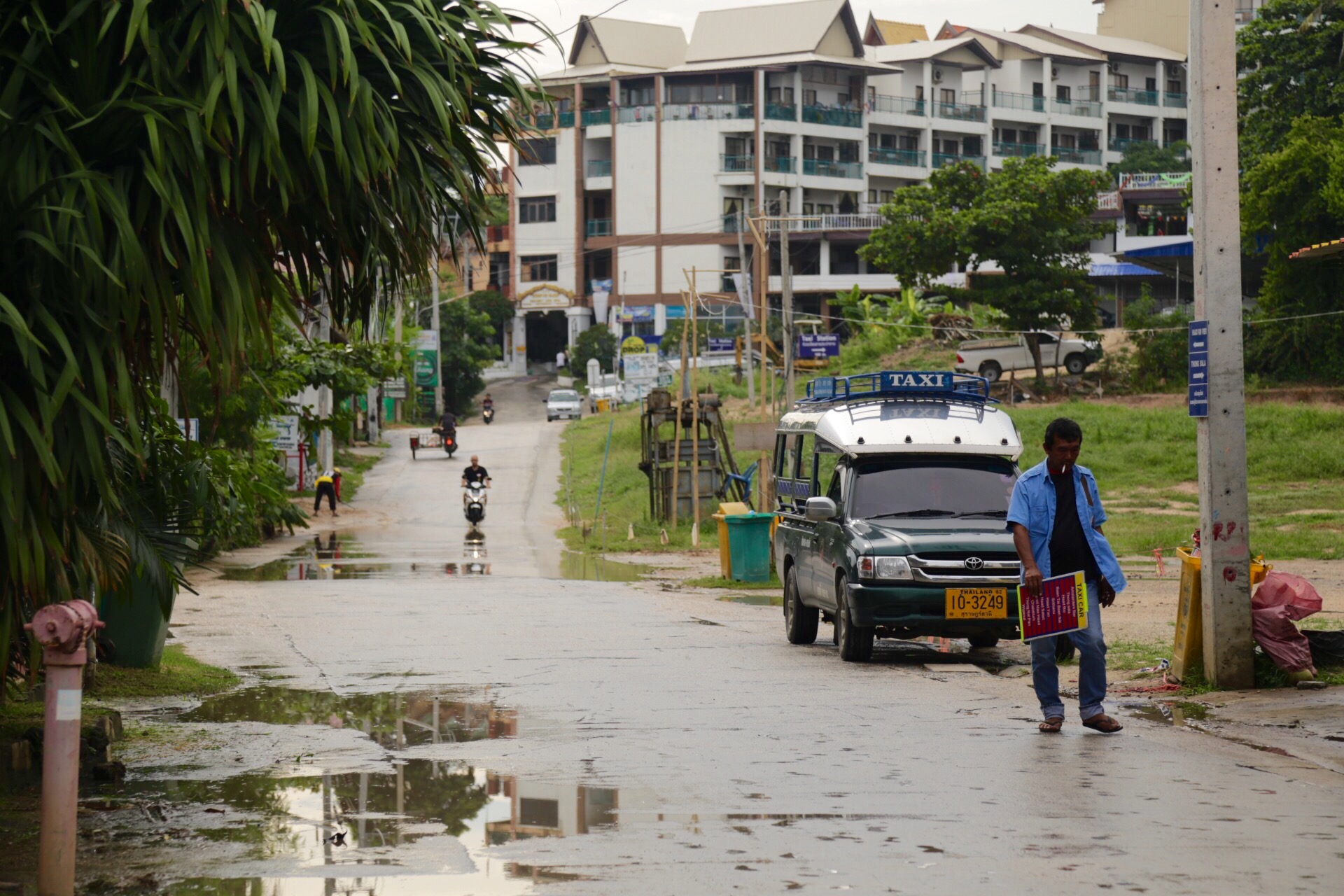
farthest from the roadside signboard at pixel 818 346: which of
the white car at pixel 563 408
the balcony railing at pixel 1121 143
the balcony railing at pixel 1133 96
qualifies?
the balcony railing at pixel 1133 96

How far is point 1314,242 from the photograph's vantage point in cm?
4466

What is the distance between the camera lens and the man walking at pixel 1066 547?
9.76 metres

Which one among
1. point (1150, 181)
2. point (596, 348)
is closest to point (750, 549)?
point (596, 348)

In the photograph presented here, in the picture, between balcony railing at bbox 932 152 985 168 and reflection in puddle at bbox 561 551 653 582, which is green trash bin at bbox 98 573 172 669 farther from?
balcony railing at bbox 932 152 985 168

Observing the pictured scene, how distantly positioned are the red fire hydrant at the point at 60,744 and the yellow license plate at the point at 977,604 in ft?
29.0

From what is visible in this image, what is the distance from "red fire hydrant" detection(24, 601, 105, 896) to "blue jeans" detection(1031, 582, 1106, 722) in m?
5.96

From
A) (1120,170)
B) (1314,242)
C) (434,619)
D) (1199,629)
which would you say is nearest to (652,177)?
(1120,170)

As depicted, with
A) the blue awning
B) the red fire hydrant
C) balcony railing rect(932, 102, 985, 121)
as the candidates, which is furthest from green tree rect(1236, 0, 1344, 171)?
the red fire hydrant

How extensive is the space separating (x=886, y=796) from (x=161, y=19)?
4.90m

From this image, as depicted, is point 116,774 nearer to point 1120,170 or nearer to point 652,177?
point 652,177

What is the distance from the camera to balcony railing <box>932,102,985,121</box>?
9494 centimetres

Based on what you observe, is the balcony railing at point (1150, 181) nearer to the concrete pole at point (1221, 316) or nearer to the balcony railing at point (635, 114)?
the balcony railing at point (635, 114)

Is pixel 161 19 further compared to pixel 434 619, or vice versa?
pixel 434 619

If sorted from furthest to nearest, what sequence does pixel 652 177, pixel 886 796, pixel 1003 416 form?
pixel 652 177, pixel 1003 416, pixel 886 796
